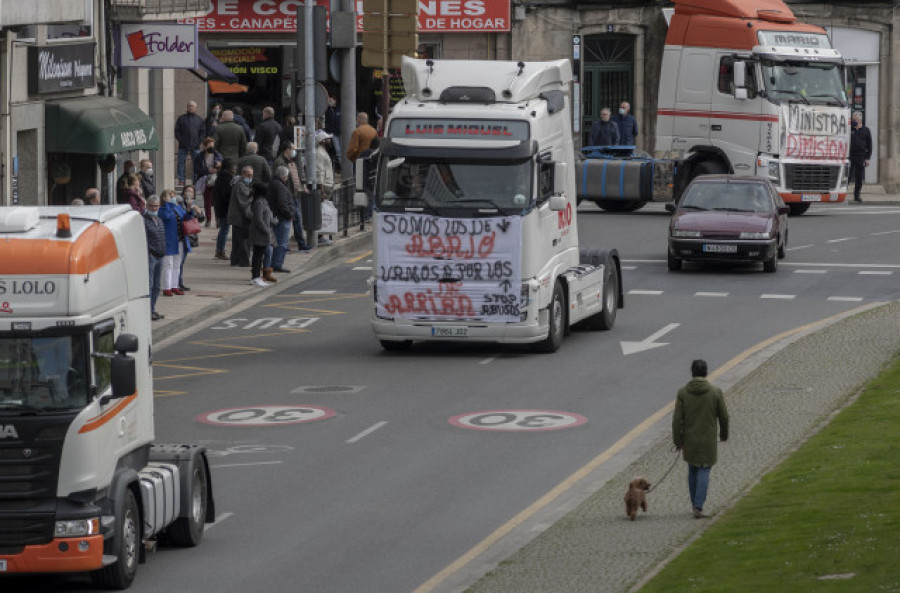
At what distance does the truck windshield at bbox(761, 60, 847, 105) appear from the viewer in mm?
42312

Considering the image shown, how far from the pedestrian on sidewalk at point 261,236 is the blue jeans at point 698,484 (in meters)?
16.5

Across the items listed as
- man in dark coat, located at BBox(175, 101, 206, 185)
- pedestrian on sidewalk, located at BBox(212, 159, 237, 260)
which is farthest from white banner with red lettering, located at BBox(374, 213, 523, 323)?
man in dark coat, located at BBox(175, 101, 206, 185)

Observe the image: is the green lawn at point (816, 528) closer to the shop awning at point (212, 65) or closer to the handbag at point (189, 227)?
the handbag at point (189, 227)

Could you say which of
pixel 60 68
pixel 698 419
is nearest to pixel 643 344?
pixel 698 419

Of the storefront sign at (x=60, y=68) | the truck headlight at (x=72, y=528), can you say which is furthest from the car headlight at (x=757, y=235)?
the truck headlight at (x=72, y=528)

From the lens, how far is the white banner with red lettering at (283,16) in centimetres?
5231

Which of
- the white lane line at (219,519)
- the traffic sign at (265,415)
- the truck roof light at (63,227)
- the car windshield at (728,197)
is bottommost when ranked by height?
the white lane line at (219,519)

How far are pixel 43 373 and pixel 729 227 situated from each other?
21235 millimetres

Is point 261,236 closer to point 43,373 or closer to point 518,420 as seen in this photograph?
point 518,420

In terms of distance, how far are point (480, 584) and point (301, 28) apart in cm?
2327

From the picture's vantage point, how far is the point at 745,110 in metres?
42.5

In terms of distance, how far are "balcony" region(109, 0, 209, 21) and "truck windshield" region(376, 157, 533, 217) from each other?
13.8 metres

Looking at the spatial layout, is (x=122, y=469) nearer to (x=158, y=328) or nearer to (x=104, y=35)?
(x=158, y=328)

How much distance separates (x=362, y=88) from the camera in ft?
175
